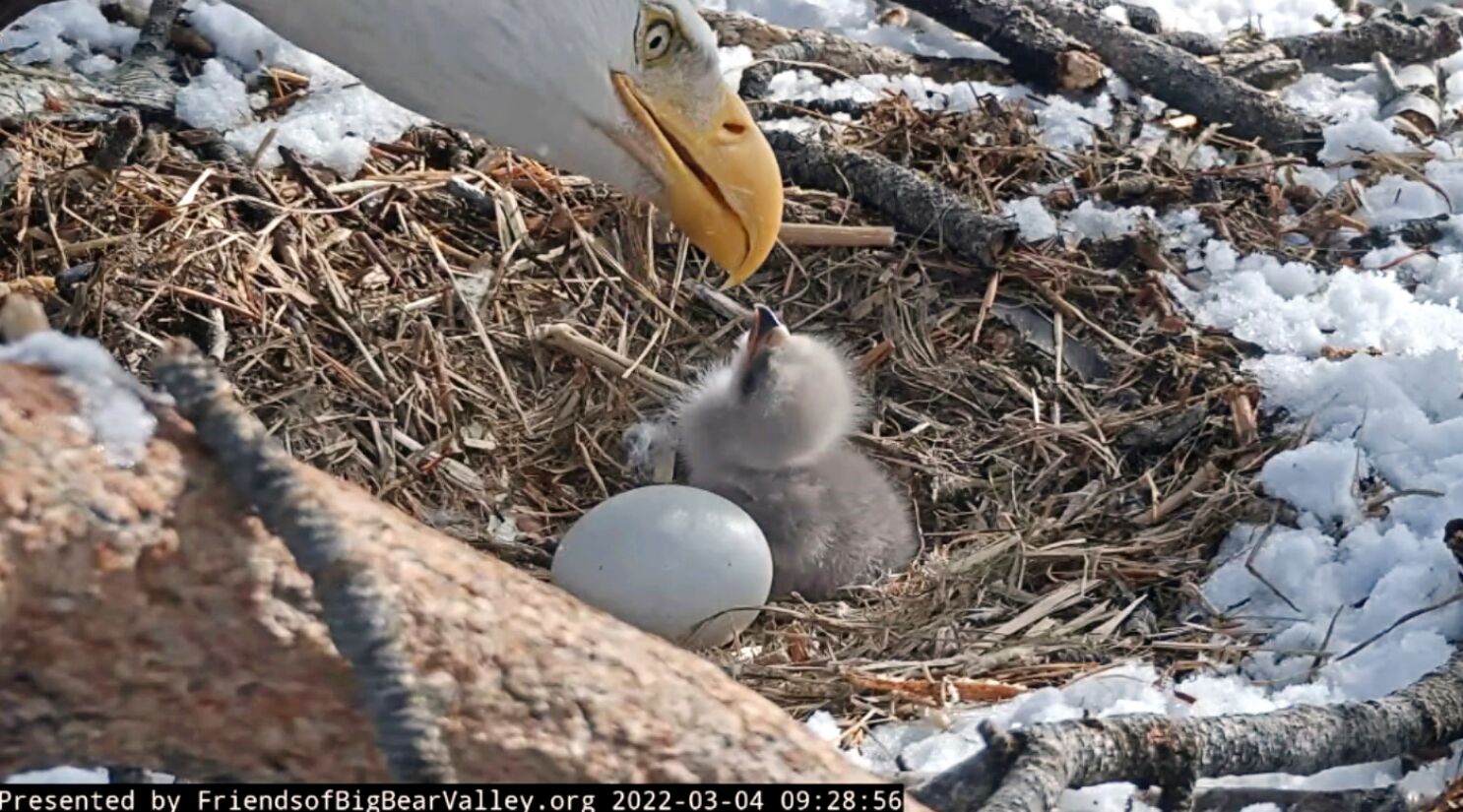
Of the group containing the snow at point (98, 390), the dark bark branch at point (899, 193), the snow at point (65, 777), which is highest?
the snow at point (98, 390)

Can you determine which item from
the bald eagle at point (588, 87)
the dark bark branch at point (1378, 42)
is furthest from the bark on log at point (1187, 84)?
the bald eagle at point (588, 87)

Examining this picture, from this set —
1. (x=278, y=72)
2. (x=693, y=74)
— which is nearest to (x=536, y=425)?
(x=693, y=74)

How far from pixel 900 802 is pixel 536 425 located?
88.0 inches

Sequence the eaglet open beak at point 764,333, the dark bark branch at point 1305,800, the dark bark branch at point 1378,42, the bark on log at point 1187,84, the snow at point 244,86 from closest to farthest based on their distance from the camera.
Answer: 1. the dark bark branch at point 1305,800
2. the eaglet open beak at point 764,333
3. the snow at point 244,86
4. the bark on log at point 1187,84
5. the dark bark branch at point 1378,42

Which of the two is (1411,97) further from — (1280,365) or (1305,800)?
(1305,800)

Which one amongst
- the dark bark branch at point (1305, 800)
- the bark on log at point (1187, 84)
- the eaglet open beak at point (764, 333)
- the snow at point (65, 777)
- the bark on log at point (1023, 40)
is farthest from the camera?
the bark on log at point (1023, 40)

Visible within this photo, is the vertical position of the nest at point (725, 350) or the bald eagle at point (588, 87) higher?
the bald eagle at point (588, 87)

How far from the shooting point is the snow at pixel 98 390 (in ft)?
5.17

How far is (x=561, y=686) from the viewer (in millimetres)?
1710

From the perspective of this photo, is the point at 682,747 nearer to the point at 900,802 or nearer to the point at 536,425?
the point at 900,802

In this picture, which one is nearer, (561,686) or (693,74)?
(561,686)

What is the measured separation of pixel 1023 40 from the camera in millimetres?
5078

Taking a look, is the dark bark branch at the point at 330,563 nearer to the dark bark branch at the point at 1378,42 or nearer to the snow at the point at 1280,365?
the snow at the point at 1280,365

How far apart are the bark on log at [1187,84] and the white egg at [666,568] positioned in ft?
7.13
